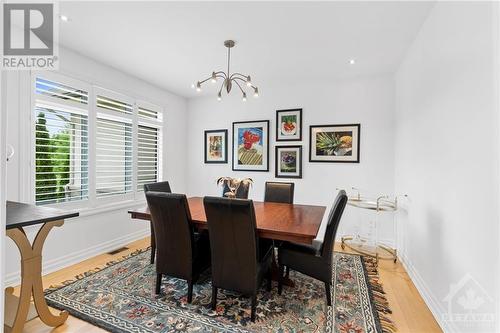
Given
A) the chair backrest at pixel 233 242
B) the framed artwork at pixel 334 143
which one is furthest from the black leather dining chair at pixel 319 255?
the framed artwork at pixel 334 143

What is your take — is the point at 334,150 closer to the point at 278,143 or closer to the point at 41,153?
the point at 278,143

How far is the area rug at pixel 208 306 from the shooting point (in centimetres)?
185

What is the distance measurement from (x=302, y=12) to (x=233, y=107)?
8.28 feet

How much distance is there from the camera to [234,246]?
187 cm

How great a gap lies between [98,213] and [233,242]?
237cm

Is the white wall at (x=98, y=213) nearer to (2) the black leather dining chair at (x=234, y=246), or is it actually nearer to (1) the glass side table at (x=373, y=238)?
(2) the black leather dining chair at (x=234, y=246)

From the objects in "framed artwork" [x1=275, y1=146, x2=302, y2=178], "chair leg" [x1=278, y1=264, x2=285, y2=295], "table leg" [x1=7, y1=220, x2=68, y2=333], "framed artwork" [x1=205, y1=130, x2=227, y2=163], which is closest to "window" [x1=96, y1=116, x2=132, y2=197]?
"framed artwork" [x1=205, y1=130, x2=227, y2=163]

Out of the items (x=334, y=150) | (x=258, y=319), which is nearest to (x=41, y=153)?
(x=258, y=319)

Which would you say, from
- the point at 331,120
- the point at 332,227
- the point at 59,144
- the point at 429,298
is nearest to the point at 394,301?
the point at 429,298

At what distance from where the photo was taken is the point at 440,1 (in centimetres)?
193

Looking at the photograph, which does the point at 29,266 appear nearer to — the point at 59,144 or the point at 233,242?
the point at 233,242

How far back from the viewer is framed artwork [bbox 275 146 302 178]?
4.01 meters

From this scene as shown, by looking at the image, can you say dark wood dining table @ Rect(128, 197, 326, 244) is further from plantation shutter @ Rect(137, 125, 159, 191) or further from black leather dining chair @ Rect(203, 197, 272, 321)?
plantation shutter @ Rect(137, 125, 159, 191)

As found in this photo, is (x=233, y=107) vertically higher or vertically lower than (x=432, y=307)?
higher
